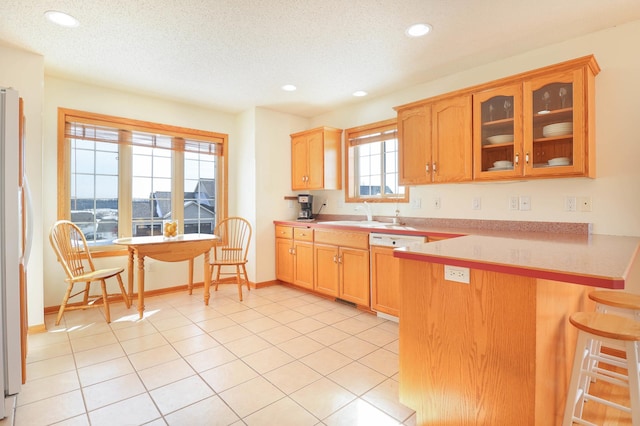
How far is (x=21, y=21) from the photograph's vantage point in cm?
232

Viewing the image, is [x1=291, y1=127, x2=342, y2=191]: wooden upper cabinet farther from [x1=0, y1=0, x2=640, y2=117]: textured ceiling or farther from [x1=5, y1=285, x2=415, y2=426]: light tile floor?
[x1=5, y1=285, x2=415, y2=426]: light tile floor

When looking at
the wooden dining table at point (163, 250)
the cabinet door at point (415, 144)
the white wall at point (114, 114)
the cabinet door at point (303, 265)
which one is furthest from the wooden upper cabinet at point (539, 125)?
the white wall at point (114, 114)

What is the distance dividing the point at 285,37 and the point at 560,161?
2.26 metres

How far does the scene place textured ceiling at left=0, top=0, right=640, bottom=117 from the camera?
2158 mm

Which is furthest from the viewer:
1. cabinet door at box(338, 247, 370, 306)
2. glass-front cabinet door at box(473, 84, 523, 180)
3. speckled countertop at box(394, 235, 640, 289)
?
cabinet door at box(338, 247, 370, 306)

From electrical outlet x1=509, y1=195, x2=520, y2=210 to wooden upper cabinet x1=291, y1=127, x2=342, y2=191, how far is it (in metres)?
2.08

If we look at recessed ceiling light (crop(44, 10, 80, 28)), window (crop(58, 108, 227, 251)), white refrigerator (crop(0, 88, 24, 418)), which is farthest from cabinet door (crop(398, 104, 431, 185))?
white refrigerator (crop(0, 88, 24, 418))

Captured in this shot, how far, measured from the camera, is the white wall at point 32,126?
8.98 ft

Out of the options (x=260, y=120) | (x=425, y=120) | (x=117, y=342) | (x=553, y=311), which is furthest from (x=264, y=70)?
(x=553, y=311)

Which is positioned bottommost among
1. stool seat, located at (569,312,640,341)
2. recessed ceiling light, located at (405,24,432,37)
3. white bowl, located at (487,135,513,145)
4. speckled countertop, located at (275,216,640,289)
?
stool seat, located at (569,312,640,341)

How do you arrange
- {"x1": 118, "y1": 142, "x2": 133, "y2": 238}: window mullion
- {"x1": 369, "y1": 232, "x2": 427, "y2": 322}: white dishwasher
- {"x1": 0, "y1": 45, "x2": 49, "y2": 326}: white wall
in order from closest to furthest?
{"x1": 0, "y1": 45, "x2": 49, "y2": 326}: white wall
{"x1": 369, "y1": 232, "x2": 427, "y2": 322}: white dishwasher
{"x1": 118, "y1": 142, "x2": 133, "y2": 238}: window mullion

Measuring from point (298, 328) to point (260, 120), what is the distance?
278cm

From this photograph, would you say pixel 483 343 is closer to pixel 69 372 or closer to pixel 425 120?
pixel 425 120

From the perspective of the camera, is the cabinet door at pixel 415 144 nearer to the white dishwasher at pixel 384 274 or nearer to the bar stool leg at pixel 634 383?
the white dishwasher at pixel 384 274
